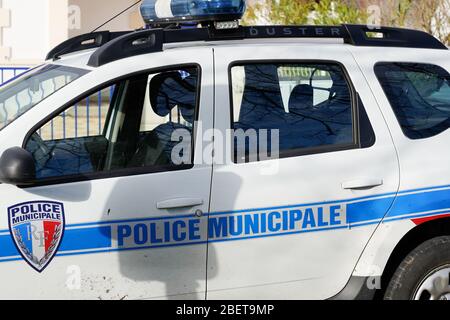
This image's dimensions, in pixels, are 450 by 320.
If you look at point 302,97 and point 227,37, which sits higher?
point 227,37

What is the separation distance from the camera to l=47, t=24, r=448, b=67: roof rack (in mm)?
4285

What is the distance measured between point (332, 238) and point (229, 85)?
0.93m

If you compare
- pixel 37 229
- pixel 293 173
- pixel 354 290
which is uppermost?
pixel 293 173

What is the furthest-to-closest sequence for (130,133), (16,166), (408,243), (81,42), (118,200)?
(81,42) → (408,243) → (130,133) → (118,200) → (16,166)

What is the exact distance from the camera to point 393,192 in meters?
4.42

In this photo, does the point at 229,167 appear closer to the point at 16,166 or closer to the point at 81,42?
the point at 16,166

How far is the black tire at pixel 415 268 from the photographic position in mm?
4473

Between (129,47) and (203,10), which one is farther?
(203,10)

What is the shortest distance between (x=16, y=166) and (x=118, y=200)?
0.53m

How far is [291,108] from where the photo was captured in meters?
4.49

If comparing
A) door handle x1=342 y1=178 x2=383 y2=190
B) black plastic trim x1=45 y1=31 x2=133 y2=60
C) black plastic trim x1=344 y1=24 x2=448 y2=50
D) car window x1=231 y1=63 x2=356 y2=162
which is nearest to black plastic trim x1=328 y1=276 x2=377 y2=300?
door handle x1=342 y1=178 x2=383 y2=190

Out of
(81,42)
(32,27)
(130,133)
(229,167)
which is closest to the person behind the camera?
(229,167)

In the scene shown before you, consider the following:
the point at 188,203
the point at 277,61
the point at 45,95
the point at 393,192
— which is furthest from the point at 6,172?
the point at 393,192

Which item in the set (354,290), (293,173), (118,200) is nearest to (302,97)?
(293,173)
